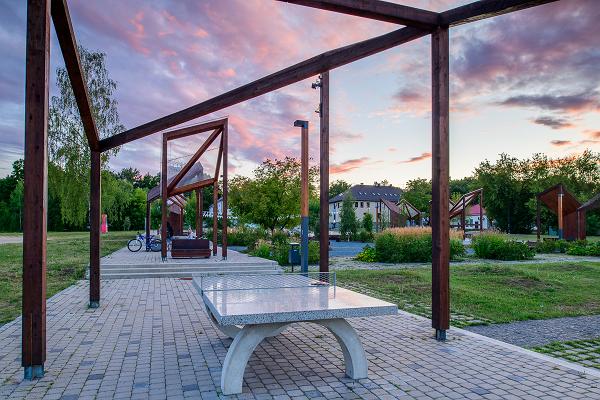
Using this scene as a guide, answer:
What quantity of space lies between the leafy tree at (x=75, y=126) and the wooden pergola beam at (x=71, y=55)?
24833mm

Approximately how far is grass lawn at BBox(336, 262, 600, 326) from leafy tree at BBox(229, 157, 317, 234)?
1272 centimetres

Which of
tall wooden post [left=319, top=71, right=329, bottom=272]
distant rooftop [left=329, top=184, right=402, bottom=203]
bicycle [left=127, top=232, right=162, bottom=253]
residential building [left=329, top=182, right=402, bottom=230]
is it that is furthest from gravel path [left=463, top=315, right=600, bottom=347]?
distant rooftop [left=329, top=184, right=402, bottom=203]

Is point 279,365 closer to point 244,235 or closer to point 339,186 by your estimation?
point 244,235

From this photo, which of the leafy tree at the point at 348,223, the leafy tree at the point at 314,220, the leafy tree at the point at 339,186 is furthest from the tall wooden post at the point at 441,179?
the leafy tree at the point at 339,186

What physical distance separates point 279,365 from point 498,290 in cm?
695

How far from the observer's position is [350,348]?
4.40 m

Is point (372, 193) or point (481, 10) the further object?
point (372, 193)

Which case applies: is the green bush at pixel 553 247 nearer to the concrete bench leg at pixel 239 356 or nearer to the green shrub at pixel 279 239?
the green shrub at pixel 279 239

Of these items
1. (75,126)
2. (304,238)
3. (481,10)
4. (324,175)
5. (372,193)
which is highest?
(75,126)

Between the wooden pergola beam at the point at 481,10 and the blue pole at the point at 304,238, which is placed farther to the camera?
the blue pole at the point at 304,238

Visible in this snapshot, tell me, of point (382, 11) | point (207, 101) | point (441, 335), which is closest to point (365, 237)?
point (207, 101)

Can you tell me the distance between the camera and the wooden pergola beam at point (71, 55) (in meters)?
5.09

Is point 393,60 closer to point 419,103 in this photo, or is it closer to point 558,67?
point 419,103

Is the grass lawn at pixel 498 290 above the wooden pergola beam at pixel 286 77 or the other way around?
the other way around
